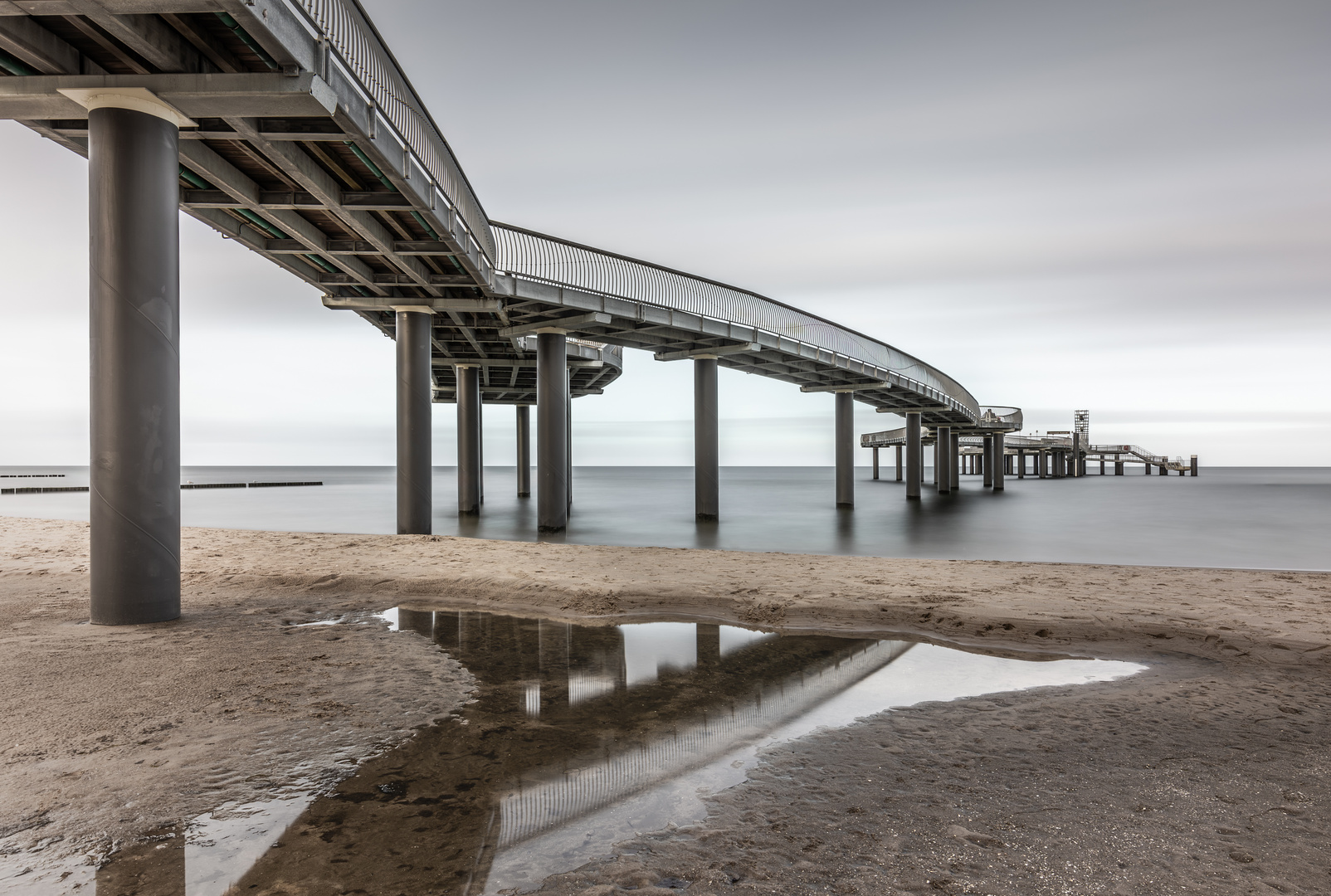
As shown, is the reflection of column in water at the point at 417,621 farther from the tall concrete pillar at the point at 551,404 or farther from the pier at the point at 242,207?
the tall concrete pillar at the point at 551,404

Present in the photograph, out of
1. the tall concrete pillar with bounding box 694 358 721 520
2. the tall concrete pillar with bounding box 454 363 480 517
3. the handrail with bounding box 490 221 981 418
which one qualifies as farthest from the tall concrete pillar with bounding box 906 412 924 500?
the tall concrete pillar with bounding box 454 363 480 517

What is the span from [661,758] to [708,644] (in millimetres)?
2917

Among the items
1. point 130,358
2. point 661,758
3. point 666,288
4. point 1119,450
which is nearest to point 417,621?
point 130,358

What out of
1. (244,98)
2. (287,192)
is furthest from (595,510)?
(244,98)

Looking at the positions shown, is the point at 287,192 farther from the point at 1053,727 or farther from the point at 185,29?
the point at 1053,727

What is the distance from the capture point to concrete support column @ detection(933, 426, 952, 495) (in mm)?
57531

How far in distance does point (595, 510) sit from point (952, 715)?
3338cm

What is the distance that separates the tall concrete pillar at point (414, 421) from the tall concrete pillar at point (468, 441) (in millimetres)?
12868

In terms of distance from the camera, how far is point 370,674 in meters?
5.73

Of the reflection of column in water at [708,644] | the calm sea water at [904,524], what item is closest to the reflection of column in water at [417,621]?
the reflection of column in water at [708,644]

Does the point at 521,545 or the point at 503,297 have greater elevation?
the point at 503,297

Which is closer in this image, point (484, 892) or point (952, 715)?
point (484, 892)

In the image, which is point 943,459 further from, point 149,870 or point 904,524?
point 149,870

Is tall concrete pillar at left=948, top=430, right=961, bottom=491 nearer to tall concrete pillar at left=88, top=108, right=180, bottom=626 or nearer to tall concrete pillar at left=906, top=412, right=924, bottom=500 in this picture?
tall concrete pillar at left=906, top=412, right=924, bottom=500
